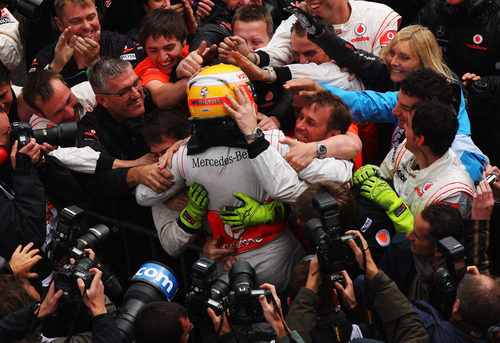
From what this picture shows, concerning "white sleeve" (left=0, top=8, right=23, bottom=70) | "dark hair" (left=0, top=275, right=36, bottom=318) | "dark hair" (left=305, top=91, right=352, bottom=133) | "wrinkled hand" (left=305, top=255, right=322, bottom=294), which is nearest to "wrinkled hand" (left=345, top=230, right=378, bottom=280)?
"wrinkled hand" (left=305, top=255, right=322, bottom=294)

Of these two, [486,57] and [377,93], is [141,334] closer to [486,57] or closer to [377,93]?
[377,93]

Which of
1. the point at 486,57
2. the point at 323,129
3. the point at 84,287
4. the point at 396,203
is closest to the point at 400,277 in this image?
the point at 396,203

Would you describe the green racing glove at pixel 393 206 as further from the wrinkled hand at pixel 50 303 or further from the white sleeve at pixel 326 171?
the wrinkled hand at pixel 50 303

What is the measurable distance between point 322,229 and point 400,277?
881 millimetres

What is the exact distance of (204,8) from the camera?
6.69 m

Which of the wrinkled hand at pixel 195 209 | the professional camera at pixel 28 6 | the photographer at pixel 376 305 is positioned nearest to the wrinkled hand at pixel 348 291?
the photographer at pixel 376 305

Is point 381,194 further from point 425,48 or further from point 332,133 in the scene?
point 425,48

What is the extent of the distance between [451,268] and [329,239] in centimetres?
76

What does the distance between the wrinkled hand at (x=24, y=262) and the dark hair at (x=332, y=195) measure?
1659 millimetres

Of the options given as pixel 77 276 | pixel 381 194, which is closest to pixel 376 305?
pixel 381 194

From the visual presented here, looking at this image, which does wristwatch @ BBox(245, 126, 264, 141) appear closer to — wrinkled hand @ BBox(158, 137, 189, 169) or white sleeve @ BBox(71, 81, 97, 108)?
wrinkled hand @ BBox(158, 137, 189, 169)

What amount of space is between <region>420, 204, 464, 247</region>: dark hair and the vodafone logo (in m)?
2.28

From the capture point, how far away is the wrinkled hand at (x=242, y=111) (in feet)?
13.1

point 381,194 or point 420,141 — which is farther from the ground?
point 420,141
